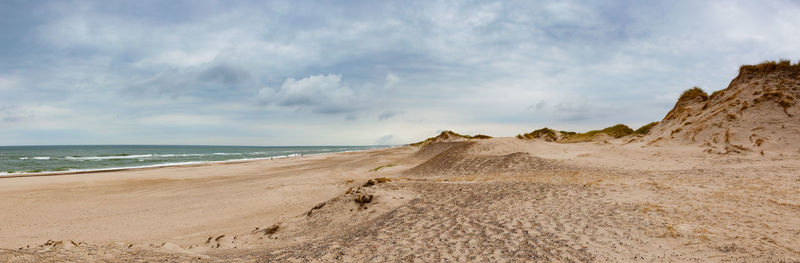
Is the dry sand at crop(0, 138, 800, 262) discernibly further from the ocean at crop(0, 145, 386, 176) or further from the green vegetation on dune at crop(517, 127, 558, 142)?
the green vegetation on dune at crop(517, 127, 558, 142)

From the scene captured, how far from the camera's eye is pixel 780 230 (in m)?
6.12

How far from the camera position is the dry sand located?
566 centimetres

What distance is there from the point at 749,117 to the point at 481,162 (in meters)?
15.3

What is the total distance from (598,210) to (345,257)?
5.87 m

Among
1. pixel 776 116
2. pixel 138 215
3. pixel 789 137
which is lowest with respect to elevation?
pixel 138 215

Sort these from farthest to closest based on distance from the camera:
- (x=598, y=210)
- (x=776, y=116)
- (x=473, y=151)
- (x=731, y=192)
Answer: (x=473, y=151) < (x=776, y=116) < (x=731, y=192) < (x=598, y=210)

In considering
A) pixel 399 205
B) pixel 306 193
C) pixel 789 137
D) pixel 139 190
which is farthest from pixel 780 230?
pixel 139 190

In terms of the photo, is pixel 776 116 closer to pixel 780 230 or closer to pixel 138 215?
pixel 780 230

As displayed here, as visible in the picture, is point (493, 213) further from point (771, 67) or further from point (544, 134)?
point (544, 134)

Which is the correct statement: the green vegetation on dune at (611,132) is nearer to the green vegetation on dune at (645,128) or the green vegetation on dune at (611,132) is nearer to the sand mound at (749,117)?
the green vegetation on dune at (645,128)

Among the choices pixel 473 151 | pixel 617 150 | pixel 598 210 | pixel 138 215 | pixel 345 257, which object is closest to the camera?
pixel 345 257

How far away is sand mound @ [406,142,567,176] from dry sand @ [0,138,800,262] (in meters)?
0.23

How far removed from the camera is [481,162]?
20.0 meters

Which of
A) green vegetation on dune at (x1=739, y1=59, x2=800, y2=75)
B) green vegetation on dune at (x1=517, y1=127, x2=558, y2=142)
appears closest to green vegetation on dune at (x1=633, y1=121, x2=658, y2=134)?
green vegetation on dune at (x1=739, y1=59, x2=800, y2=75)
